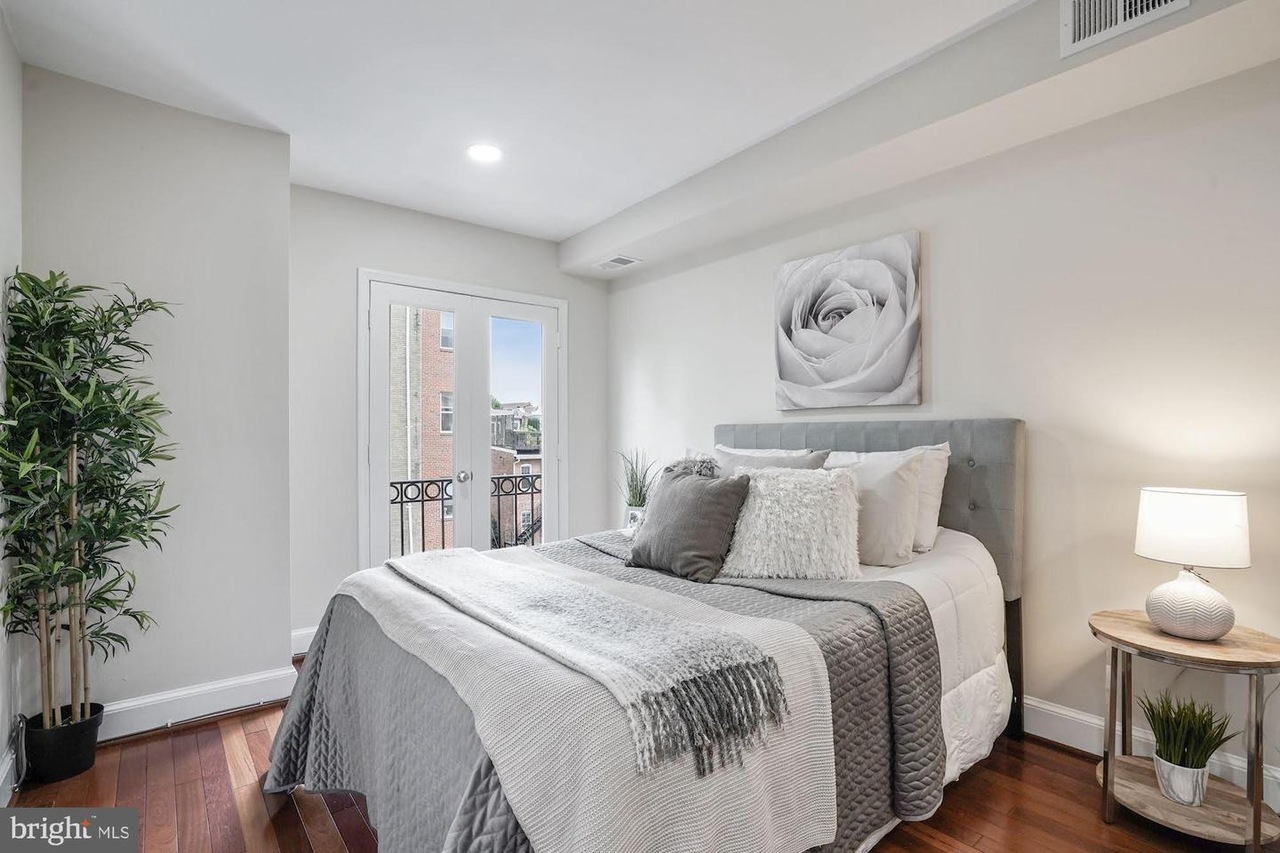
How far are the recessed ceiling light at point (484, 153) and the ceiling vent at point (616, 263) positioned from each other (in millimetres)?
1165

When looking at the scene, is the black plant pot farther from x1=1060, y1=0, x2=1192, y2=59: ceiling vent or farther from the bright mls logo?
x1=1060, y1=0, x2=1192, y2=59: ceiling vent

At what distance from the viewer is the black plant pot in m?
2.15

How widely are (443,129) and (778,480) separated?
2140 millimetres

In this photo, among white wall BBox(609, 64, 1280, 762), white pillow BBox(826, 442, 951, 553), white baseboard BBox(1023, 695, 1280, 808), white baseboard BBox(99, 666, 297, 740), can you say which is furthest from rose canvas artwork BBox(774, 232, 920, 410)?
white baseboard BBox(99, 666, 297, 740)

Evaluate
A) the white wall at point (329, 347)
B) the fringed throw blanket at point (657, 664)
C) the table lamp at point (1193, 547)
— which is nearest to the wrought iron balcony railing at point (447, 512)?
the white wall at point (329, 347)

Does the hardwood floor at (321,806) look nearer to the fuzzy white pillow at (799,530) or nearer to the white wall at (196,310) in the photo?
the white wall at (196,310)

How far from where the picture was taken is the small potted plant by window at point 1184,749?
185 cm

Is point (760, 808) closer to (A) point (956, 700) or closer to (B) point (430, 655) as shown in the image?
(B) point (430, 655)

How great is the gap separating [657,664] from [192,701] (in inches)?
95.4

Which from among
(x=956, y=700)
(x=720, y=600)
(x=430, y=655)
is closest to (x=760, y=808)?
(x=720, y=600)

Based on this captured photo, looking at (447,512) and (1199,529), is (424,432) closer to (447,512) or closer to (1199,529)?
(447,512)

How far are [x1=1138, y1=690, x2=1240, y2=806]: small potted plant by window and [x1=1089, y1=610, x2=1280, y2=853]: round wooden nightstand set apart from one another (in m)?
0.04

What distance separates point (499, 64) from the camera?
2.35m

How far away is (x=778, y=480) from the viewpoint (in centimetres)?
235
